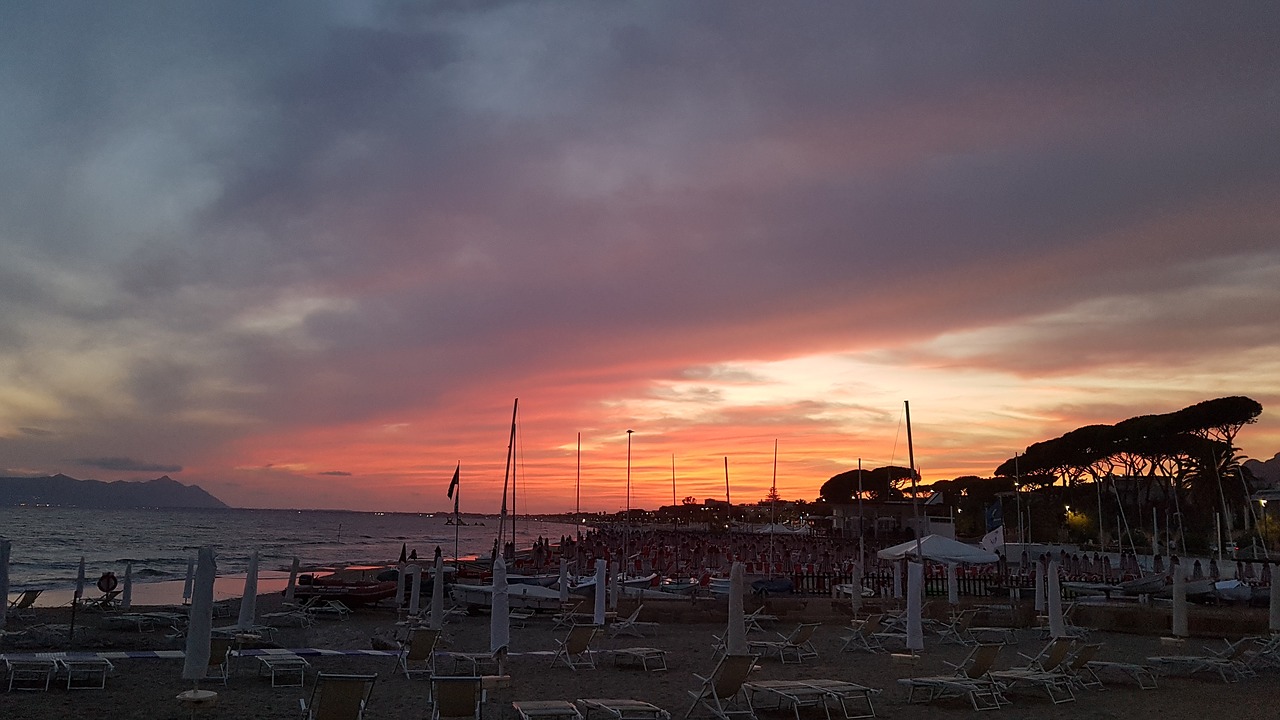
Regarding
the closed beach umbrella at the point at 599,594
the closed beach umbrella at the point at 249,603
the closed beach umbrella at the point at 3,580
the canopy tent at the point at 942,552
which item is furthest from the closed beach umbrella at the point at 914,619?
the closed beach umbrella at the point at 3,580

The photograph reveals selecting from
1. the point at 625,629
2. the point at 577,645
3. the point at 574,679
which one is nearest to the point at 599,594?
the point at 625,629

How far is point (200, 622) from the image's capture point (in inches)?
386

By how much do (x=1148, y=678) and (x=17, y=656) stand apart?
1647 centimetres

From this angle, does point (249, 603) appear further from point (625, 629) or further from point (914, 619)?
point (914, 619)

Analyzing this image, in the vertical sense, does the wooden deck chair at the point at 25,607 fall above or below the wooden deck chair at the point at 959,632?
below

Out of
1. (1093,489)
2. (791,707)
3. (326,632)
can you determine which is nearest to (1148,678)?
(791,707)

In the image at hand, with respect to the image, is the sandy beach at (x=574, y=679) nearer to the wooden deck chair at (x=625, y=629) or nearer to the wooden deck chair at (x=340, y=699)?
the wooden deck chair at (x=625, y=629)

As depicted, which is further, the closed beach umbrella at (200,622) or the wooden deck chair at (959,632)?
the wooden deck chair at (959,632)

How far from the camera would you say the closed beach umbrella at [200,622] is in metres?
9.48

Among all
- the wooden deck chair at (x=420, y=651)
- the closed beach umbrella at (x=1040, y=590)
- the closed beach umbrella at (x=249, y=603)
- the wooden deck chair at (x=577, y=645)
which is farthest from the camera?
the closed beach umbrella at (x=1040, y=590)

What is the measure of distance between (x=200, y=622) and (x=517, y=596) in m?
13.8

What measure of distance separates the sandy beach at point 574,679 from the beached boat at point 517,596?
257 centimetres

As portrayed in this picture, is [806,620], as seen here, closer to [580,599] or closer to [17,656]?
[580,599]

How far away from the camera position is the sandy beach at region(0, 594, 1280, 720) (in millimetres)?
10688
